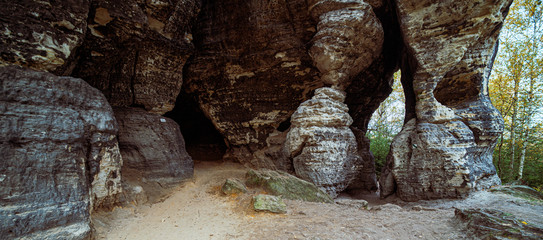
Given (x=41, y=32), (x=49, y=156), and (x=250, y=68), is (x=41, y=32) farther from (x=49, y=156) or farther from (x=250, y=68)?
(x=250, y=68)

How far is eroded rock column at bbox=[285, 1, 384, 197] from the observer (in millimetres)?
6320

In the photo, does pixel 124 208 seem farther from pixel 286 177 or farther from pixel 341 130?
pixel 341 130

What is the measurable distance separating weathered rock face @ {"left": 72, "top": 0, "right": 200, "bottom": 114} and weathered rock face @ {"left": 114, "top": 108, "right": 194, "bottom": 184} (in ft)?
1.89

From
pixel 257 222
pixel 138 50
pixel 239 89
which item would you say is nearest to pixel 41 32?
pixel 138 50

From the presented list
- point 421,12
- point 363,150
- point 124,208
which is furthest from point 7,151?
point 363,150

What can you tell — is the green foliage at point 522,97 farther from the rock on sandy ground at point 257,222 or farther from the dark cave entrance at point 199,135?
the dark cave entrance at point 199,135

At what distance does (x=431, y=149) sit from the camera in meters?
5.78

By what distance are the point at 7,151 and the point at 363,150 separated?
9.65m

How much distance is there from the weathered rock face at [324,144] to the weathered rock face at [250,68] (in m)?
1.41

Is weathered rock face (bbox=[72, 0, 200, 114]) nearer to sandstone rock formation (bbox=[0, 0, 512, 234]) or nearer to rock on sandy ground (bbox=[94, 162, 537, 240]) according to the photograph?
sandstone rock formation (bbox=[0, 0, 512, 234])

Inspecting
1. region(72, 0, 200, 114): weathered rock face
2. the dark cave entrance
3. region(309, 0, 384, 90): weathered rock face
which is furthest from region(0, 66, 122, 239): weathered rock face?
the dark cave entrance

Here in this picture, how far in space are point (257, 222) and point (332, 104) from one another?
445 cm

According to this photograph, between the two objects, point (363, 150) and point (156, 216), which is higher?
point (363, 150)

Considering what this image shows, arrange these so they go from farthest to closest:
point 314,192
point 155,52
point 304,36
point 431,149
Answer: point 304,36, point 155,52, point 431,149, point 314,192
